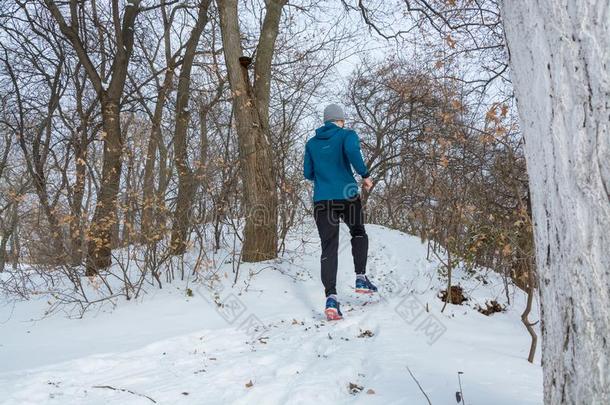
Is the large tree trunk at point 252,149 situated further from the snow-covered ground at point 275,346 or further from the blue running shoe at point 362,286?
the blue running shoe at point 362,286

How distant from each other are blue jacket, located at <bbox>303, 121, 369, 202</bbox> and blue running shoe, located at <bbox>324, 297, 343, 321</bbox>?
926 mm

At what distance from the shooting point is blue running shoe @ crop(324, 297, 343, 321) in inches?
165

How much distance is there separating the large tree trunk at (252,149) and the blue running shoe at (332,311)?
180 cm

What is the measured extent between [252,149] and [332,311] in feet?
8.07

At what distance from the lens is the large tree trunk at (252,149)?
579 centimetres

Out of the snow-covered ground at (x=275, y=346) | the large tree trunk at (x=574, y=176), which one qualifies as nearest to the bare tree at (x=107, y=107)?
the snow-covered ground at (x=275, y=346)

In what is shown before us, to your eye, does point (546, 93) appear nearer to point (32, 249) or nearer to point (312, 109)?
point (32, 249)

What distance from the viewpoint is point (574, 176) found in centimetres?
154

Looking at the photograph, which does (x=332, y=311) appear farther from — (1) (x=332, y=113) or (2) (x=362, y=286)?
(1) (x=332, y=113)

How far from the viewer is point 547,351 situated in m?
1.70

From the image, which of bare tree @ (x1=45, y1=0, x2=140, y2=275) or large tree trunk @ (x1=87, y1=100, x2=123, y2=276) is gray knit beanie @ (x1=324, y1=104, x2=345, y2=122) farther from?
bare tree @ (x1=45, y1=0, x2=140, y2=275)

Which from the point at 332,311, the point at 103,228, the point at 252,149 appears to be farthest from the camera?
the point at 252,149

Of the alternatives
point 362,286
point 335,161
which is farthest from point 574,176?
point 362,286

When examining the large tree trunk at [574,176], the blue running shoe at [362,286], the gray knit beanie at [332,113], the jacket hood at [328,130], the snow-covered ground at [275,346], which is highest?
the gray knit beanie at [332,113]
